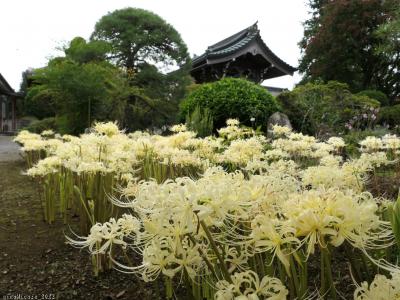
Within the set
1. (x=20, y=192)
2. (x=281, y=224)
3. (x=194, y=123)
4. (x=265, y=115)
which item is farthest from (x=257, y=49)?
(x=281, y=224)

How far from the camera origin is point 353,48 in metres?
22.8

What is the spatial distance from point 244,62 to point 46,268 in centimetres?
1593

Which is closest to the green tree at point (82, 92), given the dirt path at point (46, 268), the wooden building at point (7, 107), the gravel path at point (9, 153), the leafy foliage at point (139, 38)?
the gravel path at point (9, 153)

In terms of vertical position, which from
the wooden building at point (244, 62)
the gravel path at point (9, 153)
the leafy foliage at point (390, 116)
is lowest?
the gravel path at point (9, 153)

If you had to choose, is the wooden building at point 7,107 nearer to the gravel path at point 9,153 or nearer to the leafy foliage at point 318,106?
the gravel path at point 9,153

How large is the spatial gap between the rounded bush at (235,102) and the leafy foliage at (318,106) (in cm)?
114

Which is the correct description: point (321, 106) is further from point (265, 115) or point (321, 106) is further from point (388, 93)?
point (388, 93)

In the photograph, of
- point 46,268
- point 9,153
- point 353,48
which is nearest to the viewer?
point 46,268

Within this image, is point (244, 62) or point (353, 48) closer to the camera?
point (244, 62)

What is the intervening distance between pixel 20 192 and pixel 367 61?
23.1 meters

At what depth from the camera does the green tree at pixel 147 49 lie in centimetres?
1410

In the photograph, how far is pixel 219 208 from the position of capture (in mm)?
889

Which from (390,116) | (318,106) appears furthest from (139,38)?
(390,116)

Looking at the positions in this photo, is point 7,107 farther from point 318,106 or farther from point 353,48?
point 318,106
